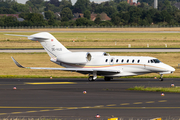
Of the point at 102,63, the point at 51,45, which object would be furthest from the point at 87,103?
the point at 51,45

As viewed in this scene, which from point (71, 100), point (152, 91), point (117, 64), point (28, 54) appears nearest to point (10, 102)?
point (71, 100)

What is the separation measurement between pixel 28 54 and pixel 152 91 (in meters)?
42.8

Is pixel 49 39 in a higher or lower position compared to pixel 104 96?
higher

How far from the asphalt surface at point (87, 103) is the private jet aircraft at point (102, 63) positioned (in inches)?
276

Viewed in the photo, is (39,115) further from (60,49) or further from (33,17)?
(33,17)

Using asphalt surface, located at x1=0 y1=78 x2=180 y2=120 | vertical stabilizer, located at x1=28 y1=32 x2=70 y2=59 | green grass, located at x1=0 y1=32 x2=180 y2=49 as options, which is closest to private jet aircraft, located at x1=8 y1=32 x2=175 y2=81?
vertical stabilizer, located at x1=28 y1=32 x2=70 y2=59

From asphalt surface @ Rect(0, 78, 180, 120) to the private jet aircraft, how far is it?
7.01m

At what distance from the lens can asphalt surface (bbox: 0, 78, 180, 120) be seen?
1820 cm

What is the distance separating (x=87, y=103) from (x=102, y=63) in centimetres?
1493

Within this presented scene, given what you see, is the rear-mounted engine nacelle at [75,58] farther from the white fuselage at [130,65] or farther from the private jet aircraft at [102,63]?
the white fuselage at [130,65]

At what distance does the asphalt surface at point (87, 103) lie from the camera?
59.7 ft

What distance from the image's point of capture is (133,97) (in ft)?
78.5

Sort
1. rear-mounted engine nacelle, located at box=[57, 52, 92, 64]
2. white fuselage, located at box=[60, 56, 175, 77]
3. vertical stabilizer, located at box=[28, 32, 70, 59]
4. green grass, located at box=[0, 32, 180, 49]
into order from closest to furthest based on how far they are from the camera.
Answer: white fuselage, located at box=[60, 56, 175, 77], rear-mounted engine nacelle, located at box=[57, 52, 92, 64], vertical stabilizer, located at box=[28, 32, 70, 59], green grass, located at box=[0, 32, 180, 49]

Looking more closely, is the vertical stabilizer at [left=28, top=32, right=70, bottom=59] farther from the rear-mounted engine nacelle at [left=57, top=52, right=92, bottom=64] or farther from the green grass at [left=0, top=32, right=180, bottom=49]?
the green grass at [left=0, top=32, right=180, bottom=49]
